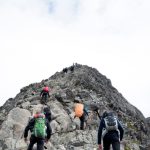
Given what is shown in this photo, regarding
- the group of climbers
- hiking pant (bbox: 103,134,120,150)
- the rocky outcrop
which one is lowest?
hiking pant (bbox: 103,134,120,150)

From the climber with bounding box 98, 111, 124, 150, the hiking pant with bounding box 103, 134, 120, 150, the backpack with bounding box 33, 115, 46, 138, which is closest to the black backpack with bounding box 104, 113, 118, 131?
the climber with bounding box 98, 111, 124, 150

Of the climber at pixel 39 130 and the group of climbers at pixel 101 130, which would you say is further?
the climber at pixel 39 130

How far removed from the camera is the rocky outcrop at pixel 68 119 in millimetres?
29094

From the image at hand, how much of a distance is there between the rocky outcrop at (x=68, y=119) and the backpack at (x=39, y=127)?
7.65 m

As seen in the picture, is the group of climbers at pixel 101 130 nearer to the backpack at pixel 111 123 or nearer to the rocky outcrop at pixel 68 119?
the backpack at pixel 111 123

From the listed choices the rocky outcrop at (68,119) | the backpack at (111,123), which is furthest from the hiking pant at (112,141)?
the rocky outcrop at (68,119)

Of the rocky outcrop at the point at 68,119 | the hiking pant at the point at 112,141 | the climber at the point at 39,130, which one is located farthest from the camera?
the rocky outcrop at the point at 68,119

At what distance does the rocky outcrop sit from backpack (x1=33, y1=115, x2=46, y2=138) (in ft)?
25.1

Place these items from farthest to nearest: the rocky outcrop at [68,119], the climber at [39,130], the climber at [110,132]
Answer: the rocky outcrop at [68,119]
the climber at [39,130]
the climber at [110,132]

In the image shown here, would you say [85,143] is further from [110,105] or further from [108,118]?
[110,105]

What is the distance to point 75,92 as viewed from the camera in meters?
44.1

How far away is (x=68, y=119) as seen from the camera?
115ft

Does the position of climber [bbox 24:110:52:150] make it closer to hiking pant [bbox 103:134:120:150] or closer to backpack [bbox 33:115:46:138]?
backpack [bbox 33:115:46:138]

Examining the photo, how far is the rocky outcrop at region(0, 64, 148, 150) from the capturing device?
2909 cm
